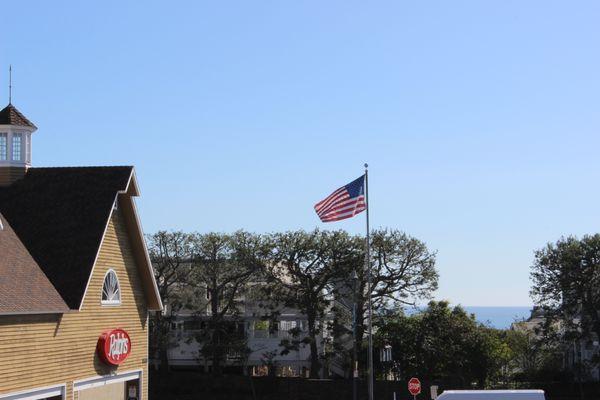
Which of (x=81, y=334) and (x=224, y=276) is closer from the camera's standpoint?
(x=81, y=334)

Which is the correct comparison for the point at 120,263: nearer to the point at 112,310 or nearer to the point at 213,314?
the point at 112,310

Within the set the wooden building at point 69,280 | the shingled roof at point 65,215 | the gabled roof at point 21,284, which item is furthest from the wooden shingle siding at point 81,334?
the shingled roof at point 65,215

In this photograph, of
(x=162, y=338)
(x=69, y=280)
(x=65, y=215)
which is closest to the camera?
(x=69, y=280)

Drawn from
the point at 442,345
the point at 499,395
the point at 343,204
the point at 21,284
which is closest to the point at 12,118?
the point at 21,284

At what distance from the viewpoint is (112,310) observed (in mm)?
30141

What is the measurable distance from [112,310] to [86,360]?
250 cm

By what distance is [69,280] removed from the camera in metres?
27.3

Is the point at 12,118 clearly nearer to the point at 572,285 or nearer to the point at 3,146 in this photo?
the point at 3,146

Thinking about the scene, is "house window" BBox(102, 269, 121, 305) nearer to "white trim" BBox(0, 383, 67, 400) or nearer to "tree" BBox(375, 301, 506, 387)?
"white trim" BBox(0, 383, 67, 400)

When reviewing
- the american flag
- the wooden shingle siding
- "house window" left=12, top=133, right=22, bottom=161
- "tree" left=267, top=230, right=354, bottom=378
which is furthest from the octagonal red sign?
"tree" left=267, top=230, right=354, bottom=378

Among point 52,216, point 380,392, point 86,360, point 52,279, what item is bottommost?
point 380,392

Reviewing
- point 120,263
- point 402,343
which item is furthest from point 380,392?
point 120,263

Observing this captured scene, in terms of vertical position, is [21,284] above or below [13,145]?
below

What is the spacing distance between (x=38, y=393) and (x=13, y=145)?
10.3 m
